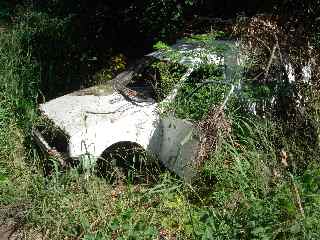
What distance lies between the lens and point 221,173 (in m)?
5.46

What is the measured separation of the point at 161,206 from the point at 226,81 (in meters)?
1.68

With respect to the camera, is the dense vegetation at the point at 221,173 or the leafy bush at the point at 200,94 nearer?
the dense vegetation at the point at 221,173

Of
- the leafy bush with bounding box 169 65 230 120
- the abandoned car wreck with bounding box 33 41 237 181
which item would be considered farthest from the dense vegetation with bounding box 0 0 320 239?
the abandoned car wreck with bounding box 33 41 237 181

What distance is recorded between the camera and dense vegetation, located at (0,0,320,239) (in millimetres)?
4695

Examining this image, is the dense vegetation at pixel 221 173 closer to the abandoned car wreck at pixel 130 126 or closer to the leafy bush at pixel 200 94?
the leafy bush at pixel 200 94

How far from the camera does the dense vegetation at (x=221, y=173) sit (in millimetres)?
4695

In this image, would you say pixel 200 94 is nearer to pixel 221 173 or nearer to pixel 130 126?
pixel 130 126

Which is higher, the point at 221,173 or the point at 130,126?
the point at 130,126

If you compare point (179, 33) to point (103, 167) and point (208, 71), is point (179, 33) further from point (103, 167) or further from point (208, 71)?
point (103, 167)

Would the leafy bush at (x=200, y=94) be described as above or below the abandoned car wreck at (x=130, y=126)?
above

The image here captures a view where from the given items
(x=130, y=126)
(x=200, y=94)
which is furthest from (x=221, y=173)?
(x=130, y=126)

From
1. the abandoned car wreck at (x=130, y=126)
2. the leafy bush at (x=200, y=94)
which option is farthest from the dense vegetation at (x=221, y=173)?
the abandoned car wreck at (x=130, y=126)

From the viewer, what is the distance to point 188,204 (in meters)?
5.31

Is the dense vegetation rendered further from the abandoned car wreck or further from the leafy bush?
the abandoned car wreck
